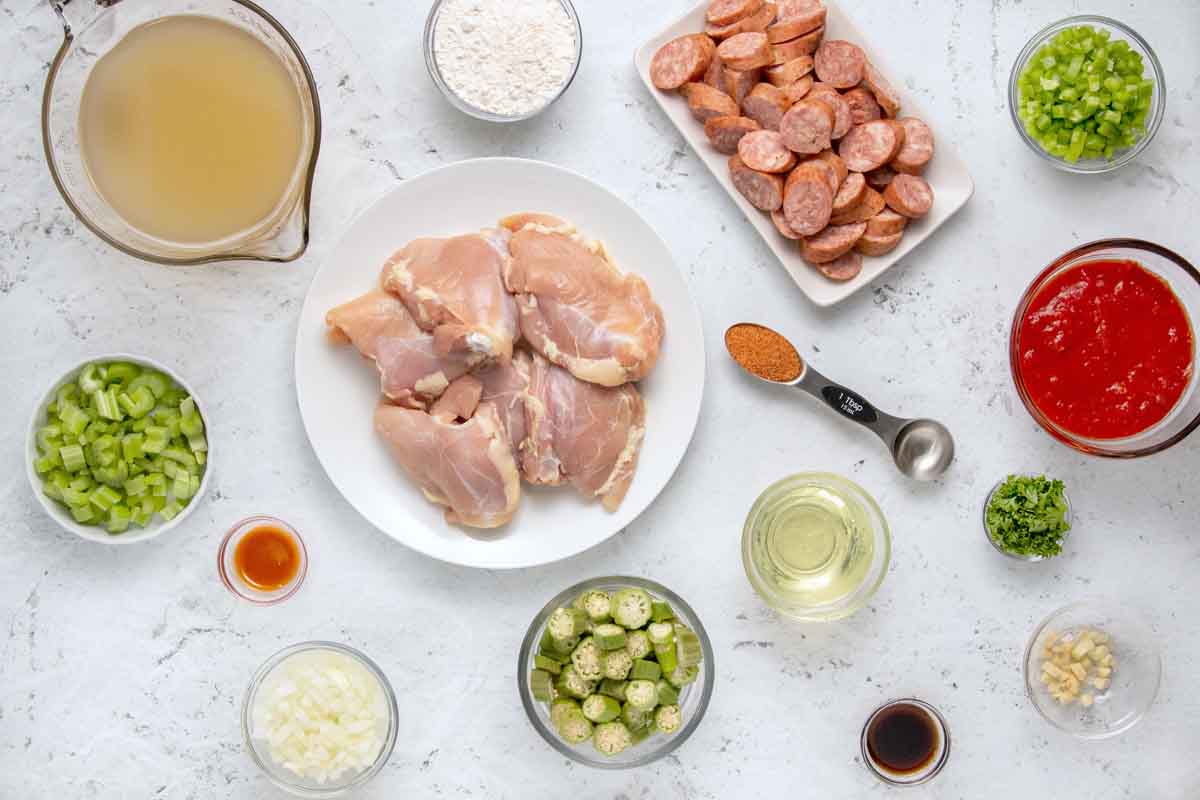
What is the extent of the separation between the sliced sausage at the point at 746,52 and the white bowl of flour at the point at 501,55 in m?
0.36

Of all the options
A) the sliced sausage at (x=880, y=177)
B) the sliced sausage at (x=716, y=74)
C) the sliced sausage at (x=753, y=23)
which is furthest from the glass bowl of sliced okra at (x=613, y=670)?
the sliced sausage at (x=753, y=23)

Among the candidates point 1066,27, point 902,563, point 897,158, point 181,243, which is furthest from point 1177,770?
point 181,243

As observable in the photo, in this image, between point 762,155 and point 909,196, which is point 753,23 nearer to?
point 762,155

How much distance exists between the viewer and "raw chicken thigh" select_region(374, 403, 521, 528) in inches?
102

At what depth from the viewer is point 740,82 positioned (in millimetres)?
2703

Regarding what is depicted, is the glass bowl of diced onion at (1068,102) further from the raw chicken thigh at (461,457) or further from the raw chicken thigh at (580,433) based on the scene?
the raw chicken thigh at (461,457)

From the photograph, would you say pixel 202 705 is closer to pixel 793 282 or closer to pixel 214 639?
pixel 214 639

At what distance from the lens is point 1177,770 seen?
9.39ft

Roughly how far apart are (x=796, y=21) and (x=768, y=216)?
467 millimetres

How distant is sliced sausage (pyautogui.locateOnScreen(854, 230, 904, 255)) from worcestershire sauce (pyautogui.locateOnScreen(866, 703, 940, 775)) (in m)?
1.12

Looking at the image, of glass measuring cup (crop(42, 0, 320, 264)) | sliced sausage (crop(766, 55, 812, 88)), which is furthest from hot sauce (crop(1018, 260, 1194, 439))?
glass measuring cup (crop(42, 0, 320, 264))

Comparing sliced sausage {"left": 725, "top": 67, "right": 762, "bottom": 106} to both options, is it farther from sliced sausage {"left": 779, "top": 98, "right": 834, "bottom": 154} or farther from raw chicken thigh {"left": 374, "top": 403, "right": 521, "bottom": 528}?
raw chicken thigh {"left": 374, "top": 403, "right": 521, "bottom": 528}

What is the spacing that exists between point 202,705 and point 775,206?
6.14 ft

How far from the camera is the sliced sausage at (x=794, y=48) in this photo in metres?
2.71
